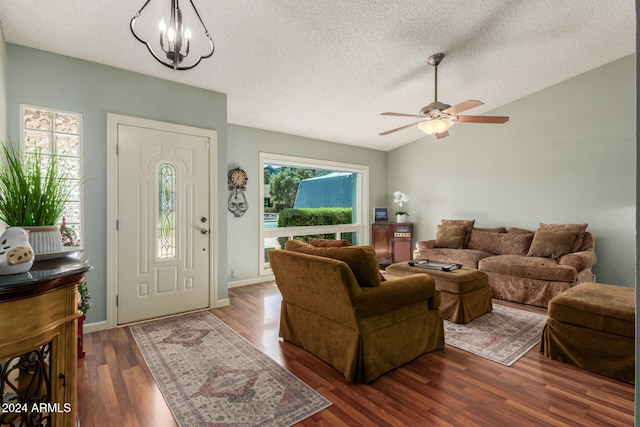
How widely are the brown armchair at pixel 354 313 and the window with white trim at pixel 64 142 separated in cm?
202

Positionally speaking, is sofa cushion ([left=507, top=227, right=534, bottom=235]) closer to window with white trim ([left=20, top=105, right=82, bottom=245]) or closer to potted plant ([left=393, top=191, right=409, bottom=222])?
potted plant ([left=393, top=191, right=409, bottom=222])

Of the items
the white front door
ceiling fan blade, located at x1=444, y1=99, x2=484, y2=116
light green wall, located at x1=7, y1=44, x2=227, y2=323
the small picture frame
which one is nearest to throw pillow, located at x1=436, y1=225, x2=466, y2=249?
the small picture frame

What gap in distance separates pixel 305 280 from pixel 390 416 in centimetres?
103

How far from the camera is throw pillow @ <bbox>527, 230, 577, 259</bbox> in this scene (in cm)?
421

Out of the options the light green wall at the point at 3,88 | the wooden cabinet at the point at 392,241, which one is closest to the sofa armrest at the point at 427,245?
the wooden cabinet at the point at 392,241

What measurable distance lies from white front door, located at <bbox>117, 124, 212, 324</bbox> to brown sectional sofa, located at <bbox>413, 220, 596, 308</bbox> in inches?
141

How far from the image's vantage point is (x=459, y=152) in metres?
5.91

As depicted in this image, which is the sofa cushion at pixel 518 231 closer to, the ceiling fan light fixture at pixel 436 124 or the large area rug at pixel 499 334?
the large area rug at pixel 499 334

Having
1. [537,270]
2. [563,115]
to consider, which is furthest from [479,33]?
[537,270]

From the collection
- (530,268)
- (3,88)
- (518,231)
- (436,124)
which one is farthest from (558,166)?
(3,88)

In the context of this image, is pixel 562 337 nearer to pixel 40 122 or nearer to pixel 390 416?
pixel 390 416

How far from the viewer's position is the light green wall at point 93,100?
9.21 feet

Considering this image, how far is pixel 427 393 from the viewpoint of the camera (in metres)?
2.04

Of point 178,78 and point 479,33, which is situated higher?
point 479,33
